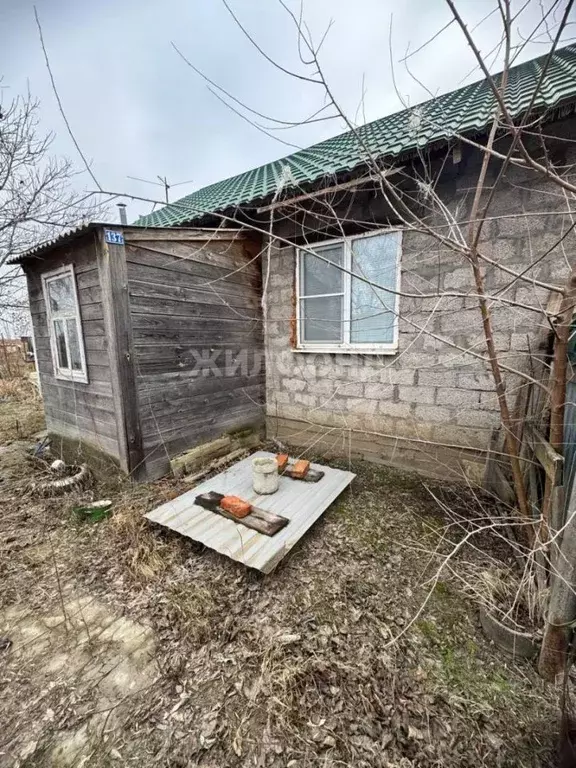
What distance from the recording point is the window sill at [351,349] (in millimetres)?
3481

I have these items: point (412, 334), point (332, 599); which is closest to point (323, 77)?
point (412, 334)

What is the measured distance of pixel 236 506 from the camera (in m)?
2.58

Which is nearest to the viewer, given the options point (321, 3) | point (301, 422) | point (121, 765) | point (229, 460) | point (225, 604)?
point (121, 765)

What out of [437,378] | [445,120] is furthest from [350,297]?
[445,120]

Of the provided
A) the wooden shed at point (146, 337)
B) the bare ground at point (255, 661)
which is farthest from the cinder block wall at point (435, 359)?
the bare ground at point (255, 661)

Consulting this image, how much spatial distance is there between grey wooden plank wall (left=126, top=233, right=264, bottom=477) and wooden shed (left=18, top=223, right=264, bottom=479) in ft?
0.04

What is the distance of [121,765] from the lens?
1.26m

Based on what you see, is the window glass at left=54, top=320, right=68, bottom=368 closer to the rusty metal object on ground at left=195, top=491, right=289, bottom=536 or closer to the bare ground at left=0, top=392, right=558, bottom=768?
the bare ground at left=0, top=392, right=558, bottom=768

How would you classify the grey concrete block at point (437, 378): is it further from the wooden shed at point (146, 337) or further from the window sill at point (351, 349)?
the wooden shed at point (146, 337)

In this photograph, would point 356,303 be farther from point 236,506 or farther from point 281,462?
point 236,506

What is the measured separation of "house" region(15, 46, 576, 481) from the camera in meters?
2.69

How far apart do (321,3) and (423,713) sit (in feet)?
12.1

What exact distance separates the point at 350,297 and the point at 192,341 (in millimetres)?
2065

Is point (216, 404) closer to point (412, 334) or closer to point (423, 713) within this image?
point (412, 334)
